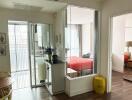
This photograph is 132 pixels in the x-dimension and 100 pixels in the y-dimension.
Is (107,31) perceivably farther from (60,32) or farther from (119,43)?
Result: (119,43)

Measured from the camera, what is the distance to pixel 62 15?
11.7ft

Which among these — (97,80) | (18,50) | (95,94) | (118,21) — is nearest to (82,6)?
(97,80)

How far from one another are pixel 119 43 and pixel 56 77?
143 inches

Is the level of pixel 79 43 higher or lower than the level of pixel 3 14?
lower

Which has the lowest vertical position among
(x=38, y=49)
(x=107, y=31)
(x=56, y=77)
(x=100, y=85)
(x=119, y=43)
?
(x=100, y=85)

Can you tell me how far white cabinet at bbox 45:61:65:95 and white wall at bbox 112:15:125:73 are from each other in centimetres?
325

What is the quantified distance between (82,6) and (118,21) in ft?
9.90

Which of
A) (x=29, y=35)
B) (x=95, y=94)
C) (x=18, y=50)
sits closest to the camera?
(x=95, y=94)

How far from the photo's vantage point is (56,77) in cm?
337

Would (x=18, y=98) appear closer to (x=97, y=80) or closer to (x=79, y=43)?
(x=97, y=80)

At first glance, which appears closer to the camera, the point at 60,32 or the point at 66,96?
the point at 66,96

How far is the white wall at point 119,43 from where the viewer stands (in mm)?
5418

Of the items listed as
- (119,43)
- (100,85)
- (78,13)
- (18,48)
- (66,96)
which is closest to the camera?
(66,96)

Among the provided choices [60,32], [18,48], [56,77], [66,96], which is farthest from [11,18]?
[18,48]
